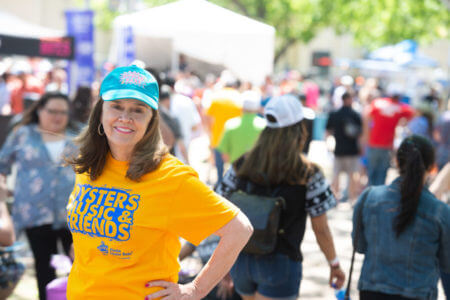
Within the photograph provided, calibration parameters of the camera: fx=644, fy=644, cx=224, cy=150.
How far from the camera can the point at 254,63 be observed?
2298 cm

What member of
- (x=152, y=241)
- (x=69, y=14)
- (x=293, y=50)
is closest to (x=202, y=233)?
(x=152, y=241)

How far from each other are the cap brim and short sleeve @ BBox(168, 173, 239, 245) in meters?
0.35

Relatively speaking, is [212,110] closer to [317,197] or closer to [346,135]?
[346,135]

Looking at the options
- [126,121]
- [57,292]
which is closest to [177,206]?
[126,121]

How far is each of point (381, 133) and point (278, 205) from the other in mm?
7414

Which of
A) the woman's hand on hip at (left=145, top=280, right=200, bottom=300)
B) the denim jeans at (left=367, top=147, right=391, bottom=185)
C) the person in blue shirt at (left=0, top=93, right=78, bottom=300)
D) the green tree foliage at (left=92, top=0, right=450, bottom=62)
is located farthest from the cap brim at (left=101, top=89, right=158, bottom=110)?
the green tree foliage at (left=92, top=0, right=450, bottom=62)

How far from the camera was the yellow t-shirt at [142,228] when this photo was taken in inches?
96.9

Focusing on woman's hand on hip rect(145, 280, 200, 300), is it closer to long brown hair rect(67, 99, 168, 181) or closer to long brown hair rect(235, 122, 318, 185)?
long brown hair rect(67, 99, 168, 181)

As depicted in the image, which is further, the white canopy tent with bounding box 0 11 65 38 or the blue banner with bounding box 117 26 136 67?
the white canopy tent with bounding box 0 11 65 38

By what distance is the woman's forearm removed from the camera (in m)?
2.51

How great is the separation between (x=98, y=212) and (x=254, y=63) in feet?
68.1

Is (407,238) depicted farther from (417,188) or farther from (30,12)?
(30,12)

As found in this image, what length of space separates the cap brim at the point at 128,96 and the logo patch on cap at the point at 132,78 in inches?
1.6

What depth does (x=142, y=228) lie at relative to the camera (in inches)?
97.0
